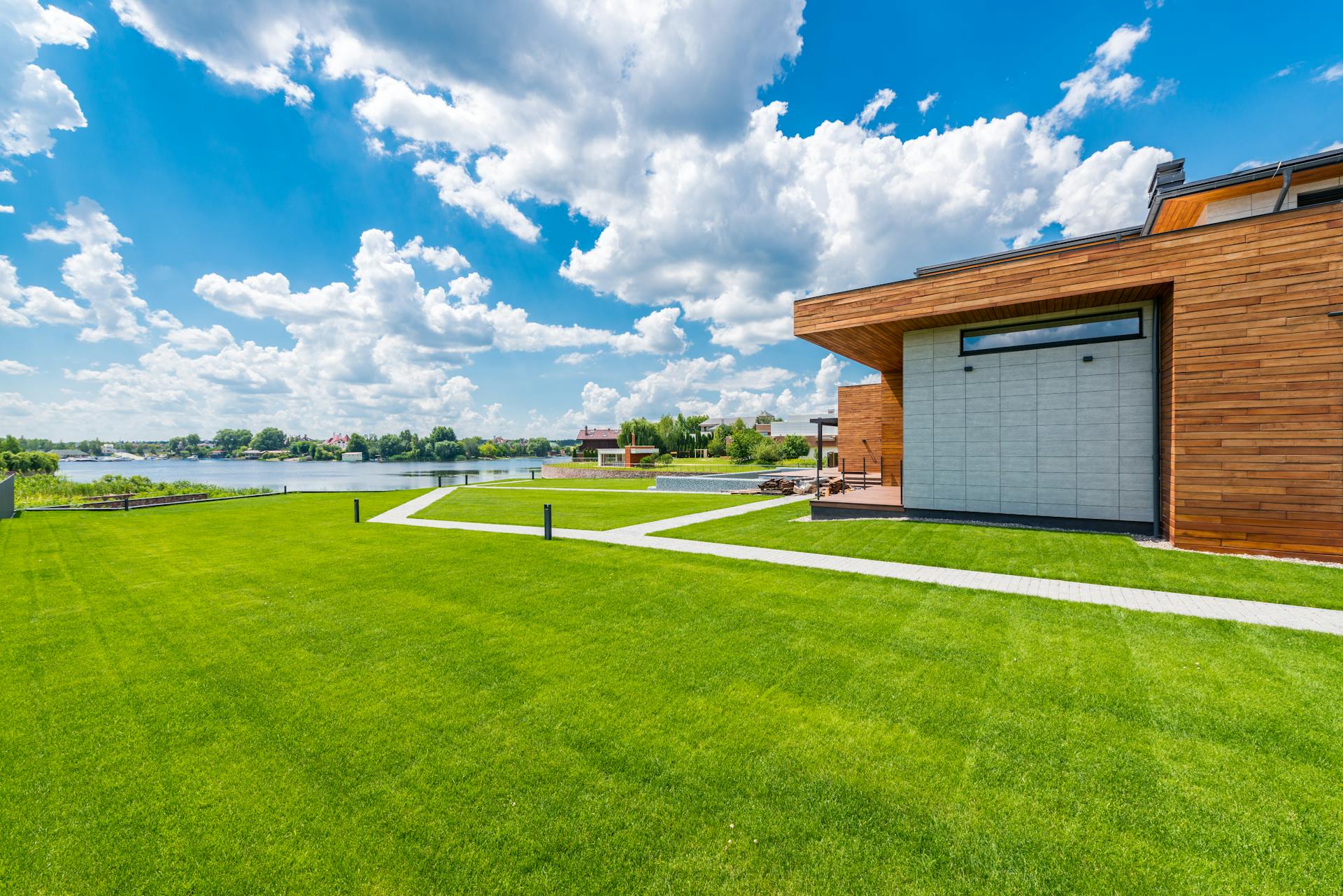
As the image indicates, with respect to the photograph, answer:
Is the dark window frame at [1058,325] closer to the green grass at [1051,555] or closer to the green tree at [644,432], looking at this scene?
the green grass at [1051,555]

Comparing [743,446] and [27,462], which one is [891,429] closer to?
[743,446]

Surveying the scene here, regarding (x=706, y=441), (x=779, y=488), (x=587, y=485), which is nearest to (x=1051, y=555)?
(x=779, y=488)

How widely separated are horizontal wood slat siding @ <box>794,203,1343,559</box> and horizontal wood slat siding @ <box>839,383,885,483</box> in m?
15.4

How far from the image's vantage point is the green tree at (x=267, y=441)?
133m

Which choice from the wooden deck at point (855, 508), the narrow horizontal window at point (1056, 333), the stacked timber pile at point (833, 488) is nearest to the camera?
the narrow horizontal window at point (1056, 333)

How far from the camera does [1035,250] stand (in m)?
10.8

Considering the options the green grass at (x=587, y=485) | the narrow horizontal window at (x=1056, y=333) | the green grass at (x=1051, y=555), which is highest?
the narrow horizontal window at (x=1056, y=333)

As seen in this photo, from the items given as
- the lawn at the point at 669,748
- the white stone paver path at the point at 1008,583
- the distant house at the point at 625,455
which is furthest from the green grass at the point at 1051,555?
the distant house at the point at 625,455

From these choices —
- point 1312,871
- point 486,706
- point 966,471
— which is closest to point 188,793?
point 486,706

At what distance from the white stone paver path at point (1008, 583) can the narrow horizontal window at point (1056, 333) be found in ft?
19.1

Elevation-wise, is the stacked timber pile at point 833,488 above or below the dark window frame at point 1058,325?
below

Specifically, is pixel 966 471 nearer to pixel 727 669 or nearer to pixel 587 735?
pixel 727 669

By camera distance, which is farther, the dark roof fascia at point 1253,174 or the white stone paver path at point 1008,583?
the dark roof fascia at point 1253,174

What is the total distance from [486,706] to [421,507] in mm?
15898
